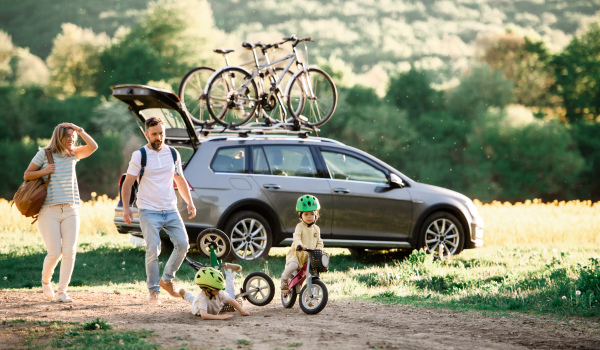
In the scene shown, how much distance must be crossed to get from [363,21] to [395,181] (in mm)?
89732

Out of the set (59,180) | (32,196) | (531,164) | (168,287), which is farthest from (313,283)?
(531,164)

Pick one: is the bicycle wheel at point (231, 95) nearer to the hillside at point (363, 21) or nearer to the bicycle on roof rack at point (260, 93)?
the bicycle on roof rack at point (260, 93)

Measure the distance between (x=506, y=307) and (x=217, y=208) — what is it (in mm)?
4259

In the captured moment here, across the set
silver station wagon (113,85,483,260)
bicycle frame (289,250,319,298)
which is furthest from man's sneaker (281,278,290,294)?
silver station wagon (113,85,483,260)

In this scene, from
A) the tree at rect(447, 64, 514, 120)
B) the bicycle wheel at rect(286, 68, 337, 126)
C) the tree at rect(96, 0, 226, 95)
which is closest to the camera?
the bicycle wheel at rect(286, 68, 337, 126)

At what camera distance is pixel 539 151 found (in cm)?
5325

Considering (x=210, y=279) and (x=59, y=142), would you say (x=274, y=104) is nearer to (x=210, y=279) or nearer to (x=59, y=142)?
(x=59, y=142)

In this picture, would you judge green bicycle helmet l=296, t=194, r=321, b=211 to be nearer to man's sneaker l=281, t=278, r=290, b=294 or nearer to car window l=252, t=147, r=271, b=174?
man's sneaker l=281, t=278, r=290, b=294

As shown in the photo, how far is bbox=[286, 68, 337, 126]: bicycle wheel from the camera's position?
11.7 meters

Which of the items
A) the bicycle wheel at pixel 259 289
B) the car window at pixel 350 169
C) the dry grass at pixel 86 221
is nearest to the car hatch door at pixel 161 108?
the car window at pixel 350 169

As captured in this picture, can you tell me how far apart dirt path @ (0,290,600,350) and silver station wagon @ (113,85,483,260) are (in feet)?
8.81

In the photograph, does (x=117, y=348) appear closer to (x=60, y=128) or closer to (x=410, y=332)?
(x=410, y=332)

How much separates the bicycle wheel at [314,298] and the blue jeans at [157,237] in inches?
53.3

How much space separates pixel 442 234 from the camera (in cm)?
1159
